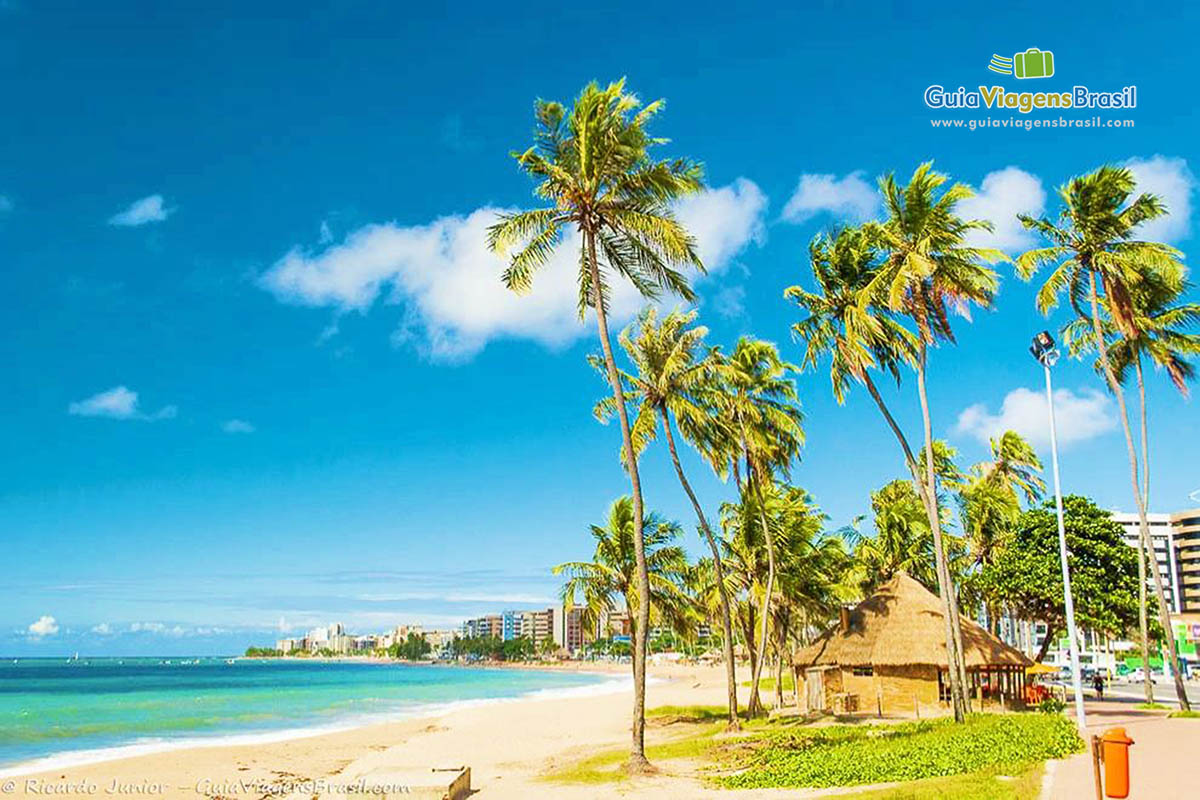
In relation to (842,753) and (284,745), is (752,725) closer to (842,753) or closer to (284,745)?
(842,753)

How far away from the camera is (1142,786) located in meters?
12.8

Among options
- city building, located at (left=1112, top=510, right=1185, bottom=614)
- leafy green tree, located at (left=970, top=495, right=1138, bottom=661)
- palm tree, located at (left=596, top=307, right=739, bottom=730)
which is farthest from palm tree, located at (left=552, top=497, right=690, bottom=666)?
city building, located at (left=1112, top=510, right=1185, bottom=614)

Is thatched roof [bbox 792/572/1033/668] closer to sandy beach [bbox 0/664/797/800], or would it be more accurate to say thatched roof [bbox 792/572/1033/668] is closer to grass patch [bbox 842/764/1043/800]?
sandy beach [bbox 0/664/797/800]

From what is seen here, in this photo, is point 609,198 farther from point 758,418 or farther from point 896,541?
point 896,541

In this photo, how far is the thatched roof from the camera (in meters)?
28.5

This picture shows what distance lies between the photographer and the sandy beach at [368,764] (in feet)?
56.1

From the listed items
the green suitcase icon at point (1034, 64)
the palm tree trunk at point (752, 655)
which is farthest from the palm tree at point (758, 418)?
the green suitcase icon at point (1034, 64)

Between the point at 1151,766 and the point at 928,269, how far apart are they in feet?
43.1

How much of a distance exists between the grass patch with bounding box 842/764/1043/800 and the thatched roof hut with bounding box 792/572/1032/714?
1460 centimetres

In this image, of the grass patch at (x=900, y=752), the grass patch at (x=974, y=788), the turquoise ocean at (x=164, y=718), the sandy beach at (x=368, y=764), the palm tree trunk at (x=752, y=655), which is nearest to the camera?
the grass patch at (x=974, y=788)

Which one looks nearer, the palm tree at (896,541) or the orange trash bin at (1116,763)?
the orange trash bin at (1116,763)

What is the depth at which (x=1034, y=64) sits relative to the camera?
20562mm

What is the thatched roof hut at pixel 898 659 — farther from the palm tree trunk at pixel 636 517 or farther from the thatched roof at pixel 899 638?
the palm tree trunk at pixel 636 517

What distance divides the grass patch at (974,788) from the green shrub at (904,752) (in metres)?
0.71
